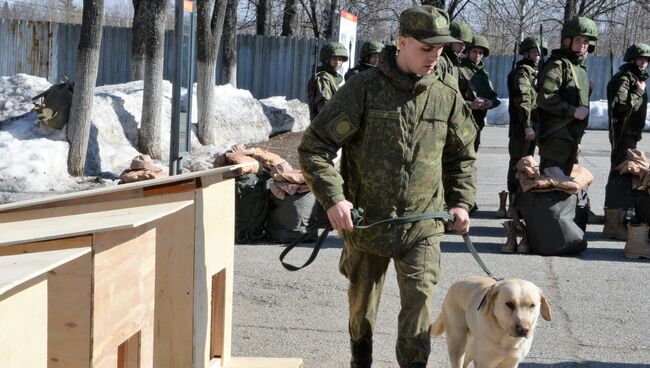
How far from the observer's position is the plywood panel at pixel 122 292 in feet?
12.0

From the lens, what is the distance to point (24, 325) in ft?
9.79

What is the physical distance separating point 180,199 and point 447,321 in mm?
1509

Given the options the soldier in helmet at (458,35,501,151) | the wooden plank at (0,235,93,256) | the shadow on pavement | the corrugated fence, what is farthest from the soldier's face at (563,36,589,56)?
the corrugated fence

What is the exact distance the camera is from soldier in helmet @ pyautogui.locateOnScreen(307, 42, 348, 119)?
1069 centimetres

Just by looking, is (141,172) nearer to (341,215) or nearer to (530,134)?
(530,134)

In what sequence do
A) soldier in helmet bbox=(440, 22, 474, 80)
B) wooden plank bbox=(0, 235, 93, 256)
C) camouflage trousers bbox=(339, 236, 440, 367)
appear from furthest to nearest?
1. soldier in helmet bbox=(440, 22, 474, 80)
2. camouflage trousers bbox=(339, 236, 440, 367)
3. wooden plank bbox=(0, 235, 93, 256)

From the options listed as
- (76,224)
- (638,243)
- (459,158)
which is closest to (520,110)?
(638,243)

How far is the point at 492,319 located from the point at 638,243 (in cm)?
481

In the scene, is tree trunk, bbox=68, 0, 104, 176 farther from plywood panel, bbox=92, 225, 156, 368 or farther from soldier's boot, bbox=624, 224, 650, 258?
plywood panel, bbox=92, 225, 156, 368

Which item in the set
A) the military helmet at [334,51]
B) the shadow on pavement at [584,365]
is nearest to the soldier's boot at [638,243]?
the shadow on pavement at [584,365]

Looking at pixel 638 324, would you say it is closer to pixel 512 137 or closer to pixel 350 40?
pixel 512 137

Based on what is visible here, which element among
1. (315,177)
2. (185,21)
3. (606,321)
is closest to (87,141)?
(185,21)

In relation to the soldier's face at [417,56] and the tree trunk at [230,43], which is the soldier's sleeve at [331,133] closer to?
the soldier's face at [417,56]

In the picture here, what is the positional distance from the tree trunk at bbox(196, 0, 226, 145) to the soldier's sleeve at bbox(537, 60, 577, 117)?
7950 millimetres
